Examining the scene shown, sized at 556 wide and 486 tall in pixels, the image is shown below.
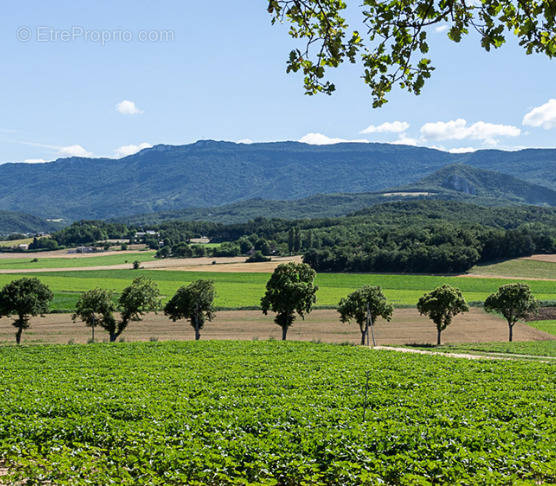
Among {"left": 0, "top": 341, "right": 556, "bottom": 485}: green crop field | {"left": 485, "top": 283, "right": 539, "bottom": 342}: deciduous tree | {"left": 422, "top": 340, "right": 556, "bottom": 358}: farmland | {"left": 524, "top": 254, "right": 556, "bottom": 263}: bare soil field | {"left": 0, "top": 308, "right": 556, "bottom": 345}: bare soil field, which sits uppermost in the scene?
{"left": 524, "top": 254, "right": 556, "bottom": 263}: bare soil field

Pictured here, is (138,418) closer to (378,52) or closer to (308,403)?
(308,403)

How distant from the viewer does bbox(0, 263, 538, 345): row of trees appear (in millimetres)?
56375

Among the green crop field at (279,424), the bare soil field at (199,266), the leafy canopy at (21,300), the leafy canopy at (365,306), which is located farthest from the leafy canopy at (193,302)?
the bare soil field at (199,266)

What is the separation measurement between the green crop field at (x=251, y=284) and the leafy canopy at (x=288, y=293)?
2851 cm

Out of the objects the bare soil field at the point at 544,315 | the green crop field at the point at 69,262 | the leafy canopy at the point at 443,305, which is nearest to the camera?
the leafy canopy at the point at 443,305

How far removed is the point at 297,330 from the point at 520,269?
87720 millimetres

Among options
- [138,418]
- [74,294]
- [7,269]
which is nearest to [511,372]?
[138,418]

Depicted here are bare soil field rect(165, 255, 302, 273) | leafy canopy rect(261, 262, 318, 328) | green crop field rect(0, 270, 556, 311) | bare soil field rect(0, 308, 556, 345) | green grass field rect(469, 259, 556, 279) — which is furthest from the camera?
bare soil field rect(165, 255, 302, 273)

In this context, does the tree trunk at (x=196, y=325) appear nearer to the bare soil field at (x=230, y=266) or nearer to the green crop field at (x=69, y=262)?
the bare soil field at (x=230, y=266)

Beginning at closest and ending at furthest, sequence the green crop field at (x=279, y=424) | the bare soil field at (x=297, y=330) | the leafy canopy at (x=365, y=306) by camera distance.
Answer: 1. the green crop field at (x=279, y=424)
2. the leafy canopy at (x=365, y=306)
3. the bare soil field at (x=297, y=330)

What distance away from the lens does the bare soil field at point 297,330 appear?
60.6 m

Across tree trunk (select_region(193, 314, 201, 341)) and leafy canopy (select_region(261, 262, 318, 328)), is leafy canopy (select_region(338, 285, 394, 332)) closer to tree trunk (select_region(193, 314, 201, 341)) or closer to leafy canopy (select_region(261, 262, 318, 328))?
leafy canopy (select_region(261, 262, 318, 328))

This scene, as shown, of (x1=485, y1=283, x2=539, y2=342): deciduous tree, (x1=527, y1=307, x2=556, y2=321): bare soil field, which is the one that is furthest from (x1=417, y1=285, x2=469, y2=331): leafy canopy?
(x1=527, y1=307, x2=556, y2=321): bare soil field

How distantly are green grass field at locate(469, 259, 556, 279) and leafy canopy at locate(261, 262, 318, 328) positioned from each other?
84.4m
